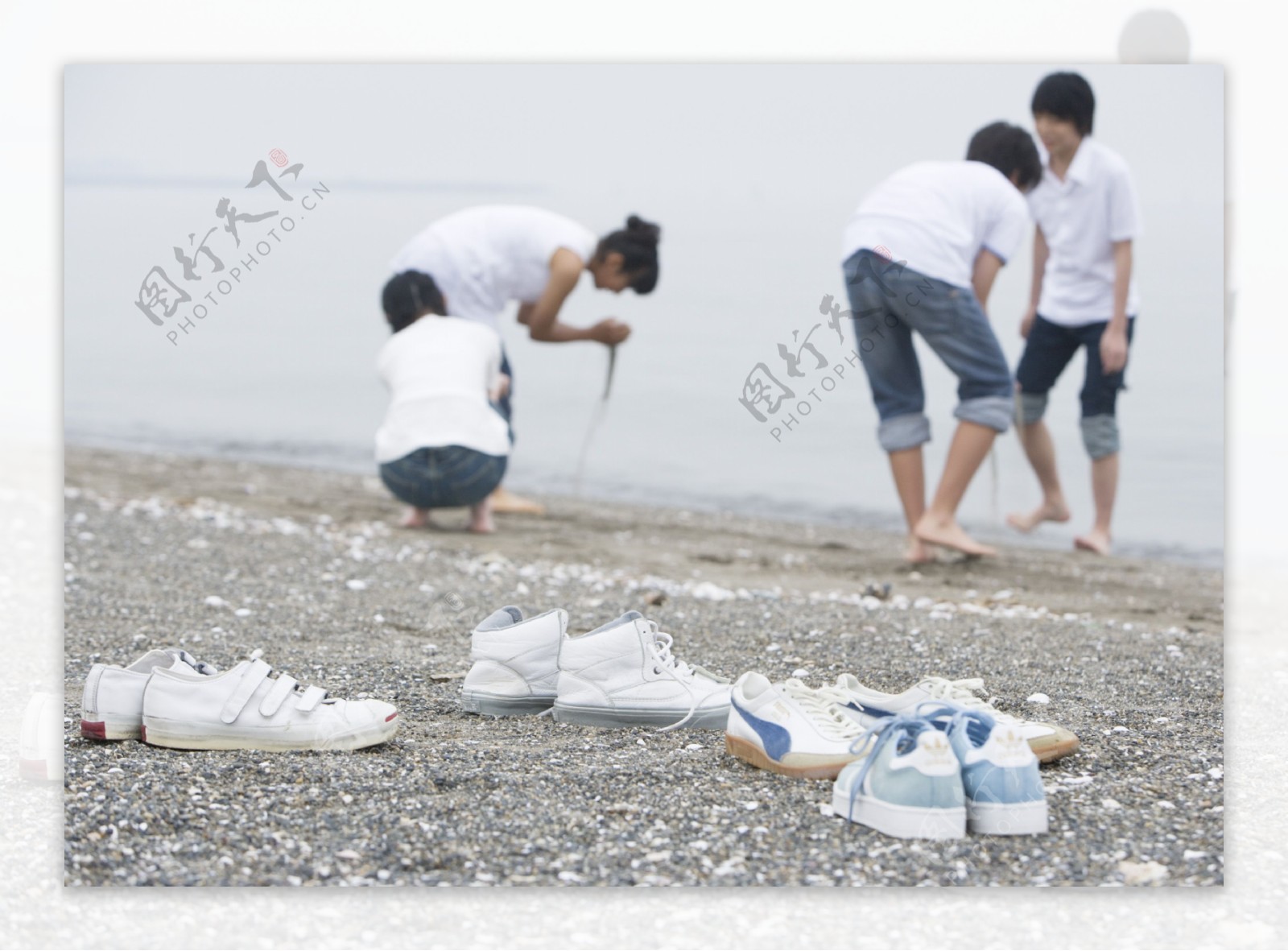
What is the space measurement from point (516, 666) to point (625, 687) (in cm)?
19

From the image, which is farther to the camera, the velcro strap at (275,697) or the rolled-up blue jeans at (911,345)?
the rolled-up blue jeans at (911,345)

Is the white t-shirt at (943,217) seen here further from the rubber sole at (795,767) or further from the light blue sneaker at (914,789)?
the light blue sneaker at (914,789)

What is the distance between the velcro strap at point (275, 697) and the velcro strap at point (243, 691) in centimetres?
2

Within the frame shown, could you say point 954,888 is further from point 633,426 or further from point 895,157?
point 633,426

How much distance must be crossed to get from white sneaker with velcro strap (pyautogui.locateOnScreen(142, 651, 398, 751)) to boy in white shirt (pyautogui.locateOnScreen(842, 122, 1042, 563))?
2270 mm

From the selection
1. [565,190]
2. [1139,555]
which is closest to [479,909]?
[1139,555]

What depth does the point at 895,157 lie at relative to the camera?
3.71m

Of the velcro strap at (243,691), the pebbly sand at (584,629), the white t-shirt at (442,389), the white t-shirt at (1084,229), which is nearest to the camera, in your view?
the pebbly sand at (584,629)

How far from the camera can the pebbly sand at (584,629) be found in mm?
1722

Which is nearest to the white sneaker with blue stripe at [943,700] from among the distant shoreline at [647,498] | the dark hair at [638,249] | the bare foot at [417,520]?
the distant shoreline at [647,498]

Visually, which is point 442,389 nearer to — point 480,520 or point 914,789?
point 480,520

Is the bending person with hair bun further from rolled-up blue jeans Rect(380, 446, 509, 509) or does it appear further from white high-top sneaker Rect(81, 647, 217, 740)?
white high-top sneaker Rect(81, 647, 217, 740)

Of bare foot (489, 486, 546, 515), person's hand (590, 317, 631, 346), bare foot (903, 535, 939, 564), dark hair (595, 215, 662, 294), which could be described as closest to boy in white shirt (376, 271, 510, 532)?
→ person's hand (590, 317, 631, 346)

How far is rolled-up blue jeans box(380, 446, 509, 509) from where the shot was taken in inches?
167
